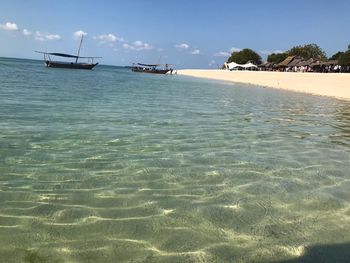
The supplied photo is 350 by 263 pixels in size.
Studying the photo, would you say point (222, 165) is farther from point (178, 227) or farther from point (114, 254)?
point (114, 254)

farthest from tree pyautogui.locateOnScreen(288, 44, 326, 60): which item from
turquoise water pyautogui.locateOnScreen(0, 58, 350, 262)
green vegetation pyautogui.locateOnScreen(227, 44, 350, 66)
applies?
turquoise water pyautogui.locateOnScreen(0, 58, 350, 262)

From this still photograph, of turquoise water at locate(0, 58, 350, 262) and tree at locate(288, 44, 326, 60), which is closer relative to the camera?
turquoise water at locate(0, 58, 350, 262)

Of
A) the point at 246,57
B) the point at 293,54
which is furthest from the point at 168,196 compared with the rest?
the point at 246,57

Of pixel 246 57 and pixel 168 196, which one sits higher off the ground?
pixel 246 57

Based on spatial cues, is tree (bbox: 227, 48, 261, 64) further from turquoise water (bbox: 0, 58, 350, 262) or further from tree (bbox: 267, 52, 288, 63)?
turquoise water (bbox: 0, 58, 350, 262)

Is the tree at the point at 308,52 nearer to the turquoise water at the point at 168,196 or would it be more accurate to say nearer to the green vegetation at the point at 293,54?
the green vegetation at the point at 293,54

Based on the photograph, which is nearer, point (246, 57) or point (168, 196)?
point (168, 196)

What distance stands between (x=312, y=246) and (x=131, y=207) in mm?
2139

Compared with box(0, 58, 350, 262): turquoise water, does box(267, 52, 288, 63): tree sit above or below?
above

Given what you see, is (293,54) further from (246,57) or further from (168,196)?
(168,196)

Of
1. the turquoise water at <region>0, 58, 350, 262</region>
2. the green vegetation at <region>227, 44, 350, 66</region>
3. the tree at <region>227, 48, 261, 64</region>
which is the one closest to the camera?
the turquoise water at <region>0, 58, 350, 262</region>

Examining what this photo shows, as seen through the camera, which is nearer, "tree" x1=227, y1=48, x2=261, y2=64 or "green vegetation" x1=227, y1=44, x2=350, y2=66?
"green vegetation" x1=227, y1=44, x2=350, y2=66

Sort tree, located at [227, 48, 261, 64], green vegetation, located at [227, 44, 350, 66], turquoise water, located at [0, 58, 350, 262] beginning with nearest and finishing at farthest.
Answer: turquoise water, located at [0, 58, 350, 262], green vegetation, located at [227, 44, 350, 66], tree, located at [227, 48, 261, 64]

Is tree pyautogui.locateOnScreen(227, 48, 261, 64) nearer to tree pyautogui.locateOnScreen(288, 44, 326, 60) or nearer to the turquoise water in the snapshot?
tree pyautogui.locateOnScreen(288, 44, 326, 60)
